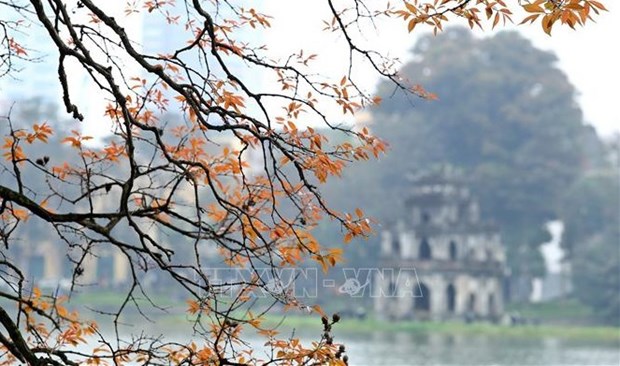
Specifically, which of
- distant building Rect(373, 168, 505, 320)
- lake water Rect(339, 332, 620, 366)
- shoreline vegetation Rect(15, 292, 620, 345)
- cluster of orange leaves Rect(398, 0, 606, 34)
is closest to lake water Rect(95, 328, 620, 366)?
lake water Rect(339, 332, 620, 366)

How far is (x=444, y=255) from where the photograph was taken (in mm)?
39781

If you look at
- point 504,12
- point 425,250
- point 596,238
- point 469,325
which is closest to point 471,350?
point 469,325

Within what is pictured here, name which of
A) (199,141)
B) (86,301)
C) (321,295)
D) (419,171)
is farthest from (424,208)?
(199,141)

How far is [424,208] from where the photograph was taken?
40344mm

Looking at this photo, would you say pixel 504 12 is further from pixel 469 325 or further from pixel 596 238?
pixel 596 238

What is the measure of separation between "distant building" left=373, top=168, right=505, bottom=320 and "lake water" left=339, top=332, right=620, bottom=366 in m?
4.78

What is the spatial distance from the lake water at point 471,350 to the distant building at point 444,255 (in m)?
4.78

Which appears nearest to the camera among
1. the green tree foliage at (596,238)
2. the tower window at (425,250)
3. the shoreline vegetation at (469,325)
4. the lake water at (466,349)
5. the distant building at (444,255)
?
the lake water at (466,349)

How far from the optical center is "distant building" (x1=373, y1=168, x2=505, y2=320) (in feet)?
128

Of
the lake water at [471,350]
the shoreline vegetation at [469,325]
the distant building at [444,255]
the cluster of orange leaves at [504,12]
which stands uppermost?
the distant building at [444,255]

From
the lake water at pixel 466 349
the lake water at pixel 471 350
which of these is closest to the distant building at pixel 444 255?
the lake water at pixel 466 349

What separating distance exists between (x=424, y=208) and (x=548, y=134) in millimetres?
5031

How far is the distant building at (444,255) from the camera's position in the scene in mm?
38938

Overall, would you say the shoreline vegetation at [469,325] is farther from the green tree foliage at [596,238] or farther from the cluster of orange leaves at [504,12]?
the cluster of orange leaves at [504,12]
